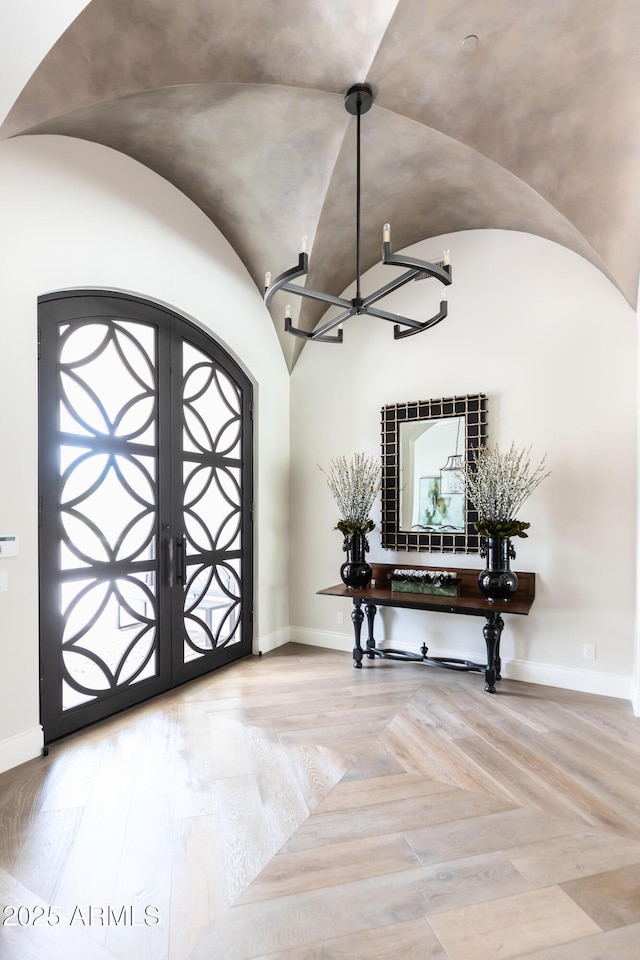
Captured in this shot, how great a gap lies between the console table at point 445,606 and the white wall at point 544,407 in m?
0.11

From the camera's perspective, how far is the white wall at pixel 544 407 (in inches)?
145

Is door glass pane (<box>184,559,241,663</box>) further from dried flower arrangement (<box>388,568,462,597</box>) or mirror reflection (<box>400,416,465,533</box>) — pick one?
mirror reflection (<box>400,416,465,533</box>)

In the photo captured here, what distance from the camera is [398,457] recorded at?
4508 mm

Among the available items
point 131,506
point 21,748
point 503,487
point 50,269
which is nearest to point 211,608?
point 131,506

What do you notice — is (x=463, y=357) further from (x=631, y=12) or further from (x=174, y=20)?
(x=174, y=20)

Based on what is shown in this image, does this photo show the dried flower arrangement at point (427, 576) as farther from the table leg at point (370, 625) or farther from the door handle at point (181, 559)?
the door handle at point (181, 559)

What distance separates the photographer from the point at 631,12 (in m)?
2.32

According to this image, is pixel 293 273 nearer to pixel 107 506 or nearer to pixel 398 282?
pixel 398 282

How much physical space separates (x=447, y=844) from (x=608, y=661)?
224 centimetres

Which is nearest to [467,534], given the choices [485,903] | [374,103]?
[485,903]

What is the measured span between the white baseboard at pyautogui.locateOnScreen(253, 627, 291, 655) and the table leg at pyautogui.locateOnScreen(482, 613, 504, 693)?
76.9 inches

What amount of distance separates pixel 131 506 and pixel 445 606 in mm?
2331

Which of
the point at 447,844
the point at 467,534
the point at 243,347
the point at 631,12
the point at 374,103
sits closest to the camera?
the point at 447,844

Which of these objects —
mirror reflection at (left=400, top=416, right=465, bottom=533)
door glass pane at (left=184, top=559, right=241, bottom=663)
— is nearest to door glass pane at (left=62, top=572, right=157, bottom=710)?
door glass pane at (left=184, top=559, right=241, bottom=663)
